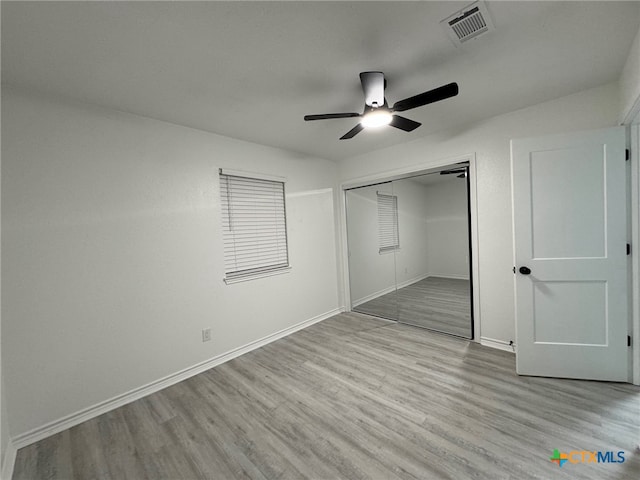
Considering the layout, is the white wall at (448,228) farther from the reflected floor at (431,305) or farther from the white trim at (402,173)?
the white trim at (402,173)

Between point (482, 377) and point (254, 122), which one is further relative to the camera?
point (254, 122)

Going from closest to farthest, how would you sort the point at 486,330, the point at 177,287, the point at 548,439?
the point at 548,439
the point at 177,287
the point at 486,330

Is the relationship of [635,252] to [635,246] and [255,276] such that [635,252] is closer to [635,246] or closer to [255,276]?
[635,246]

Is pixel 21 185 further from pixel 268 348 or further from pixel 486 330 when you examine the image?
pixel 486 330

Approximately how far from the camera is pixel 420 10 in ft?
4.39

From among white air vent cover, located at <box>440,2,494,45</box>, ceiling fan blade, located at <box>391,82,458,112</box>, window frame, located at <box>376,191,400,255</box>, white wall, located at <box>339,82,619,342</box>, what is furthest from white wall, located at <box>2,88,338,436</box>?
white wall, located at <box>339,82,619,342</box>

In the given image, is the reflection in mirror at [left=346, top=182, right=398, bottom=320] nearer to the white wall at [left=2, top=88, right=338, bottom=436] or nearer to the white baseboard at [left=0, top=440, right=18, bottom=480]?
the white wall at [left=2, top=88, right=338, bottom=436]

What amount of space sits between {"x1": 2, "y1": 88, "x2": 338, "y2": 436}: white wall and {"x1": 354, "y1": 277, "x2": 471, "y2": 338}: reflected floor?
206cm

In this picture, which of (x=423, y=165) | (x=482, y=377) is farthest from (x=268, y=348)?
(x=423, y=165)

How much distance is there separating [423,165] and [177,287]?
10.2 feet

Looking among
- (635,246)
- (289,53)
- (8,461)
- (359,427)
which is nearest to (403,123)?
(289,53)

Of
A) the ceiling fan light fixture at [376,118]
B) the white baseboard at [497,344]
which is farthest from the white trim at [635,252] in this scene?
the ceiling fan light fixture at [376,118]

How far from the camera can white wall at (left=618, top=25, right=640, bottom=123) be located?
1624mm

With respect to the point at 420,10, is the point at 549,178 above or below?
below
